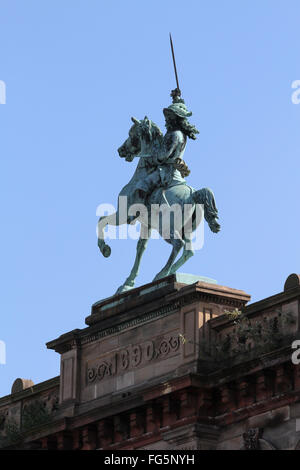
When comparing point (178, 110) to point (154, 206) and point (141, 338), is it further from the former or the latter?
point (141, 338)

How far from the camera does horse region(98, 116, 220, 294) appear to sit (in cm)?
4647

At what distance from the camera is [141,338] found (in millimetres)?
45500

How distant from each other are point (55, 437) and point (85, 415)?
120cm

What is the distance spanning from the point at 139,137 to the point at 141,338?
5875 millimetres

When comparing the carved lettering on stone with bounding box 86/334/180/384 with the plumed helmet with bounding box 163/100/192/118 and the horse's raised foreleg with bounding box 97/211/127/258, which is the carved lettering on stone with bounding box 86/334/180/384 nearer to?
the horse's raised foreleg with bounding box 97/211/127/258

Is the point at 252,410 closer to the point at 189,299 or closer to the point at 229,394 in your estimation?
the point at 229,394

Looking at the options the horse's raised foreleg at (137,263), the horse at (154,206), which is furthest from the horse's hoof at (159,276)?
the horse's raised foreleg at (137,263)

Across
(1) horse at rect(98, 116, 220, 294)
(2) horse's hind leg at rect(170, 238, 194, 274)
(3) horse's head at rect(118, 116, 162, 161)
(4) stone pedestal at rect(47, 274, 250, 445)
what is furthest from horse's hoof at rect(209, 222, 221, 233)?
(3) horse's head at rect(118, 116, 162, 161)

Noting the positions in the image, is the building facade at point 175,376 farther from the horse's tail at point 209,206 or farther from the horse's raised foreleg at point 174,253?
the horse's tail at point 209,206

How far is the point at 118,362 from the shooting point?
151 ft

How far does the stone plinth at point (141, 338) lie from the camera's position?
43750 mm

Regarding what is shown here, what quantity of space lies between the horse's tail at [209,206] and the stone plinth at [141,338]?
158 centimetres

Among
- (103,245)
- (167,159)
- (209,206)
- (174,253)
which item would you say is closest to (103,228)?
(103,245)

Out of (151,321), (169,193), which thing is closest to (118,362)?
(151,321)
